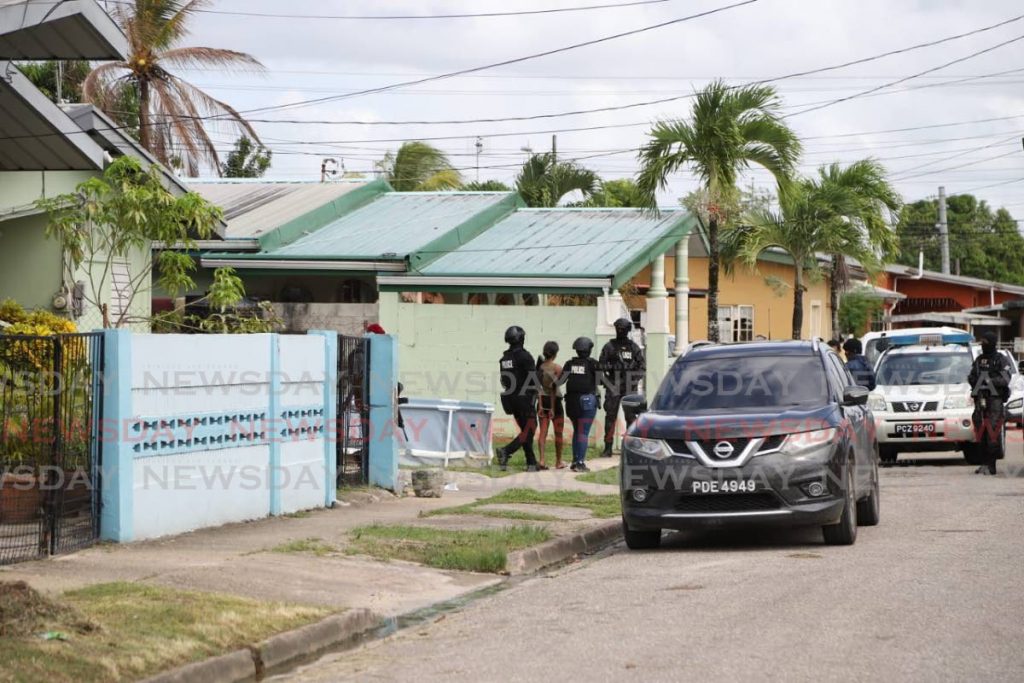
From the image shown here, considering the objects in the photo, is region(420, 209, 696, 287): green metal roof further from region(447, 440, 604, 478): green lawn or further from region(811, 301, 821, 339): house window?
region(811, 301, 821, 339): house window

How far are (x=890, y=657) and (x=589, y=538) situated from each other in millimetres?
6030

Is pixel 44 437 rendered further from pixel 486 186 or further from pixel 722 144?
pixel 486 186

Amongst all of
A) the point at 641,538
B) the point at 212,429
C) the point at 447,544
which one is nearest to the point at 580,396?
the point at 641,538

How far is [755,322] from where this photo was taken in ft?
143

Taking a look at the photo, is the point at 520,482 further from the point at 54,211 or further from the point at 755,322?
the point at 755,322

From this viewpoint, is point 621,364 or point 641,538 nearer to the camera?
point 641,538

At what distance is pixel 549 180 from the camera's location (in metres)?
38.6

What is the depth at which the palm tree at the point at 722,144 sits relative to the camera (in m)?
27.8

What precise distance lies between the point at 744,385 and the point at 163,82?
22.5 metres

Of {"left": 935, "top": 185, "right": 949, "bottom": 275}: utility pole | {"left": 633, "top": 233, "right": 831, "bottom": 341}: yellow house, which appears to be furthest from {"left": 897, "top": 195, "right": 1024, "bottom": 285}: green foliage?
{"left": 633, "top": 233, "right": 831, "bottom": 341}: yellow house

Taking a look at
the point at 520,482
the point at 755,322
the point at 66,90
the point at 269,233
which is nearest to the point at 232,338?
the point at 520,482

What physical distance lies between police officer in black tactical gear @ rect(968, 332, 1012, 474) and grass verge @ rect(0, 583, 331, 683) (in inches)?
511

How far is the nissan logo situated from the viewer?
39.2 ft

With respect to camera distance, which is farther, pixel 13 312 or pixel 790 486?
pixel 13 312
